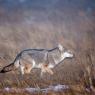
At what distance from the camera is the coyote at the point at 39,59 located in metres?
3.69

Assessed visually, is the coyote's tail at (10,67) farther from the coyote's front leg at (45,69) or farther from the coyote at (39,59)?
the coyote's front leg at (45,69)

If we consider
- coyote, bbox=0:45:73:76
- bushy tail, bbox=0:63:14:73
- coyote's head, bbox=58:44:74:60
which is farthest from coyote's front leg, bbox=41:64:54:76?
bushy tail, bbox=0:63:14:73

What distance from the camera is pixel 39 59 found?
12.8ft

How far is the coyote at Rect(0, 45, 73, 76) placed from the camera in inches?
145

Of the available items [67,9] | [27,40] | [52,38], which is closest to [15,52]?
[27,40]

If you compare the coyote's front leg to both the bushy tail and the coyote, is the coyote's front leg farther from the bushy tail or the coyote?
the bushy tail

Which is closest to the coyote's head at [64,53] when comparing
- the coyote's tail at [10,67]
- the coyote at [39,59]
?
the coyote at [39,59]

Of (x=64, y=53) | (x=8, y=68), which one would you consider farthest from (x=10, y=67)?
(x=64, y=53)

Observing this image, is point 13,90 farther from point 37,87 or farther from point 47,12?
point 47,12

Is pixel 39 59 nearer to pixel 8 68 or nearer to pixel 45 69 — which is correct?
pixel 45 69

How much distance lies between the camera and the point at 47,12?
3684 mm

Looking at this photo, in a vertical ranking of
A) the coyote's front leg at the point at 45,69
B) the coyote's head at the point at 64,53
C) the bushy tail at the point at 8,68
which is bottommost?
the coyote's front leg at the point at 45,69

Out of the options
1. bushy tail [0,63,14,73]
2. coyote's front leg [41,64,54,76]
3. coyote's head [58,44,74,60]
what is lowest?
coyote's front leg [41,64,54,76]

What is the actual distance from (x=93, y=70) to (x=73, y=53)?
30 cm
